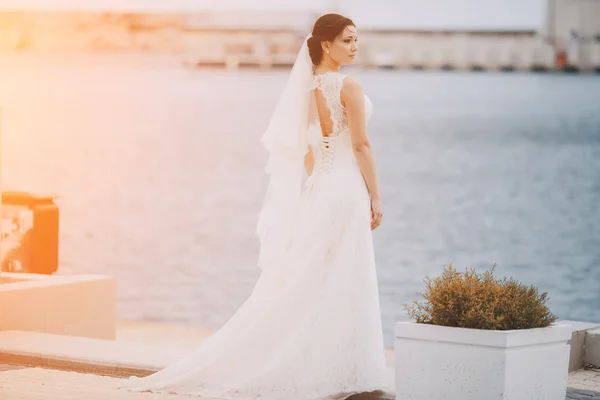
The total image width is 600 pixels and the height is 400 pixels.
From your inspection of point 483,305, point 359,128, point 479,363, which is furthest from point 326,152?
point 479,363

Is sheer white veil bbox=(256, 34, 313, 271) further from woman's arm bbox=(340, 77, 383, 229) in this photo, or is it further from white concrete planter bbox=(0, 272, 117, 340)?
white concrete planter bbox=(0, 272, 117, 340)

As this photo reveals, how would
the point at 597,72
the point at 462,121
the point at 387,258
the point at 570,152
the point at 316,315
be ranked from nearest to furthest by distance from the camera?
1. the point at 316,315
2. the point at 387,258
3. the point at 570,152
4. the point at 462,121
5. the point at 597,72

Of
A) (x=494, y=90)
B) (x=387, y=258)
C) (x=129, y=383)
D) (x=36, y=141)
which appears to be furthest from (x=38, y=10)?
(x=129, y=383)

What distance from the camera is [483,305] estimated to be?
4219 millimetres

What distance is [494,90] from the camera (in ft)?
309

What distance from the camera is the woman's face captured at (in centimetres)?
496

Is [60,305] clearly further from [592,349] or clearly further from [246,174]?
[246,174]

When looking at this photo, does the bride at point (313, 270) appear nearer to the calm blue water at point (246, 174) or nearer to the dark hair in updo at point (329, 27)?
the dark hair in updo at point (329, 27)

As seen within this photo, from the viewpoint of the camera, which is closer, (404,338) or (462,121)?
(404,338)

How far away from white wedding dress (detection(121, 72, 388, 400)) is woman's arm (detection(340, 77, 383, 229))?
0.04 metres

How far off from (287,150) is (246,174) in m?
41.9

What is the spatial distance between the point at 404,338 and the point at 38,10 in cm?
6984

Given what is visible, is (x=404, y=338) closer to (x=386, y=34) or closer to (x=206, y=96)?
(x=386, y=34)

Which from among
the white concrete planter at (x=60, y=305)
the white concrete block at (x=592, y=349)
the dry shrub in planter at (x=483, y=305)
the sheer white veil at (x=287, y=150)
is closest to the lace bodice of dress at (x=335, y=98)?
the sheer white veil at (x=287, y=150)
